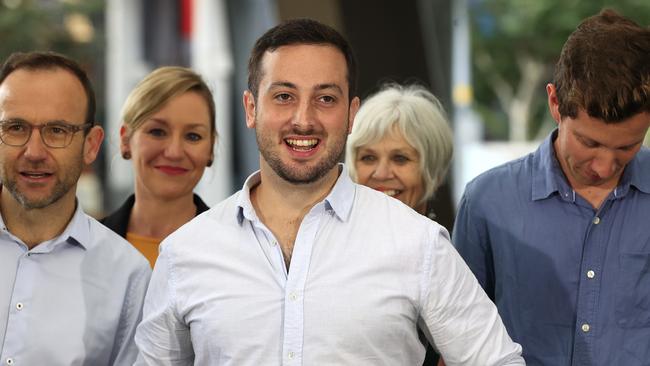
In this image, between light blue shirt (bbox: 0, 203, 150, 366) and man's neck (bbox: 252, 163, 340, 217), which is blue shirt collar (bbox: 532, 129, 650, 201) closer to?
man's neck (bbox: 252, 163, 340, 217)

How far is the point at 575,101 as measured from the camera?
2.63 metres

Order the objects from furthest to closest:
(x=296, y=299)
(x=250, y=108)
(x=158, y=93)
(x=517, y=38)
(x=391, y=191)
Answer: (x=517, y=38) < (x=158, y=93) < (x=391, y=191) < (x=250, y=108) < (x=296, y=299)

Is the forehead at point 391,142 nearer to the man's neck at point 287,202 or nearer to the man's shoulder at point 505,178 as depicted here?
the man's shoulder at point 505,178

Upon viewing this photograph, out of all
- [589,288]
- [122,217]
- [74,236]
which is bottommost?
[589,288]

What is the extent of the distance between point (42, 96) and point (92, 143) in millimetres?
195

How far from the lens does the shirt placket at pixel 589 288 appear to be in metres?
2.69

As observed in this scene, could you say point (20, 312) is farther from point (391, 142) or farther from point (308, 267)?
point (391, 142)

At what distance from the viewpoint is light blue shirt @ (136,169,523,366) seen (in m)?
2.28

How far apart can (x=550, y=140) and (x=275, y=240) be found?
3.09 feet

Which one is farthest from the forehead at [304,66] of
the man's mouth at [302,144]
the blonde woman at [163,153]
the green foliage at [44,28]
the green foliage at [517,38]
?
the green foliage at [517,38]

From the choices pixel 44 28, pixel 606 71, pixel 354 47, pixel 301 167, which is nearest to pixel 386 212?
pixel 301 167

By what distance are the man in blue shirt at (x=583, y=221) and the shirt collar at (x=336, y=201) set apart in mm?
595

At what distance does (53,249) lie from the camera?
270 cm

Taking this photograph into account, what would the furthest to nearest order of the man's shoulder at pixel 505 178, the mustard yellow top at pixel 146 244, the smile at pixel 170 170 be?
the smile at pixel 170 170
the mustard yellow top at pixel 146 244
the man's shoulder at pixel 505 178
